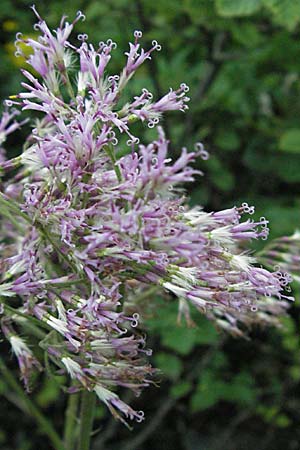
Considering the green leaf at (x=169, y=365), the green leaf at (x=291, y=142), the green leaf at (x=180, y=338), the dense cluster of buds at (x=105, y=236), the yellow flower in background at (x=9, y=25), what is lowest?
the green leaf at (x=169, y=365)

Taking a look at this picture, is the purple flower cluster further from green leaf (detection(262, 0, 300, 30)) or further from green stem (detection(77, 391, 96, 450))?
green leaf (detection(262, 0, 300, 30))

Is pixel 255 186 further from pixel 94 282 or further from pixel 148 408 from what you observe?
pixel 94 282

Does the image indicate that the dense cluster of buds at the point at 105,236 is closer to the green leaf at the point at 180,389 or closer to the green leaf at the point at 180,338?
the green leaf at the point at 180,338

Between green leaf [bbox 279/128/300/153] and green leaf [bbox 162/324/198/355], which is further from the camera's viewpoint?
green leaf [bbox 279/128/300/153]

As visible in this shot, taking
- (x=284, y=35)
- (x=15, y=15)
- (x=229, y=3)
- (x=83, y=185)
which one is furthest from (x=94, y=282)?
(x=15, y=15)

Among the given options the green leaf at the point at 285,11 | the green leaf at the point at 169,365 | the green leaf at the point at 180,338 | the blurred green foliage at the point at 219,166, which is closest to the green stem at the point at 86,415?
the green leaf at the point at 180,338

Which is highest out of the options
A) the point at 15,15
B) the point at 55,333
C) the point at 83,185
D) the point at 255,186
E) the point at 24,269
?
the point at 15,15

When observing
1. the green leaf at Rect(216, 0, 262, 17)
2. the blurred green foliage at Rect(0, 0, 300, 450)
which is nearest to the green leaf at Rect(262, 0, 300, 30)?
the green leaf at Rect(216, 0, 262, 17)
